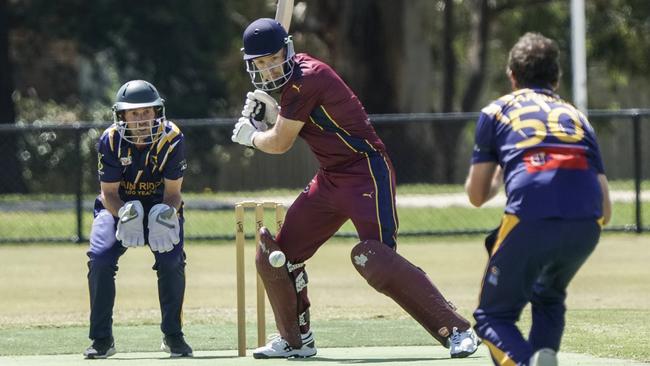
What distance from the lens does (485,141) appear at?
21.4ft

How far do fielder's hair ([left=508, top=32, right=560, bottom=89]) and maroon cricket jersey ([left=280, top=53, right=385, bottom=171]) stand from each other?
1.80 metres

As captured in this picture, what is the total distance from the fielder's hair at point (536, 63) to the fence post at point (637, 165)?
38.0 ft

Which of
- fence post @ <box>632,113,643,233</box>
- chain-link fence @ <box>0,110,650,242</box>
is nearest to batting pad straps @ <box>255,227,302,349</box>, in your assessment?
chain-link fence @ <box>0,110,650,242</box>

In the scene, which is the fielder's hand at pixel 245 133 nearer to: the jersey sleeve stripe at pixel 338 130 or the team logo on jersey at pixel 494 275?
the jersey sleeve stripe at pixel 338 130

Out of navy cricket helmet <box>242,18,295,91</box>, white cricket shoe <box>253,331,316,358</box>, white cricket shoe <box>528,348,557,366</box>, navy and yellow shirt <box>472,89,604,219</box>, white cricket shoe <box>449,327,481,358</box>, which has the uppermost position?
navy cricket helmet <box>242,18,295,91</box>

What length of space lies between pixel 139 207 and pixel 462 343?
210 centimetres

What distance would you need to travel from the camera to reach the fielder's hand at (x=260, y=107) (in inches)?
335

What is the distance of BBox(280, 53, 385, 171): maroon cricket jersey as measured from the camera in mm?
8250

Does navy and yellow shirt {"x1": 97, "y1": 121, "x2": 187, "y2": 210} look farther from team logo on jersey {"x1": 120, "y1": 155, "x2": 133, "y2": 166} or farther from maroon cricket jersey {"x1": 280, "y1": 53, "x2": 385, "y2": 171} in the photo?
maroon cricket jersey {"x1": 280, "y1": 53, "x2": 385, "y2": 171}

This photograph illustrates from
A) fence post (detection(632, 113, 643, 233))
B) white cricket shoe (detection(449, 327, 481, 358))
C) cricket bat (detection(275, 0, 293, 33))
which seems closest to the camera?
white cricket shoe (detection(449, 327, 481, 358))

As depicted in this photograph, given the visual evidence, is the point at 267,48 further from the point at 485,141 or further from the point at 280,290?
the point at 485,141

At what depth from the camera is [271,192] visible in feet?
66.6

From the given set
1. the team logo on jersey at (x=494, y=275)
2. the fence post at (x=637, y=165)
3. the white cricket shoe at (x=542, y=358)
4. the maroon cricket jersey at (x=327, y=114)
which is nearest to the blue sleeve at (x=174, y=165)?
the maroon cricket jersey at (x=327, y=114)

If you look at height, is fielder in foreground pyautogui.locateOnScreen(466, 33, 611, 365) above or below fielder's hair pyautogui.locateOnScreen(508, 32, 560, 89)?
below
